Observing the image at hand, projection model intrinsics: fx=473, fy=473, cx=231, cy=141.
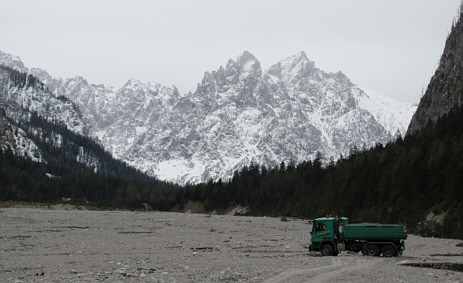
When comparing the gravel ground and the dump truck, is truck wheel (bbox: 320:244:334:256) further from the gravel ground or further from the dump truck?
the gravel ground

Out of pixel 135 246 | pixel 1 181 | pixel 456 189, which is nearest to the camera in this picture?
pixel 135 246

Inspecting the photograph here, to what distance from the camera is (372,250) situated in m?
32.6

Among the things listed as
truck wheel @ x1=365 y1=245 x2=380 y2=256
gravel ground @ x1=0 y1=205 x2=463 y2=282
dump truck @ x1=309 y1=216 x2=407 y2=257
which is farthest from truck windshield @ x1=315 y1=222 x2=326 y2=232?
truck wheel @ x1=365 y1=245 x2=380 y2=256

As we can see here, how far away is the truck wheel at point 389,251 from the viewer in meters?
31.8

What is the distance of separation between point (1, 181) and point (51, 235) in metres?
153

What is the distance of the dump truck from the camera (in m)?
32.0

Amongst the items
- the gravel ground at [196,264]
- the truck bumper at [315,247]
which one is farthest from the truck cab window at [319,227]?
the gravel ground at [196,264]

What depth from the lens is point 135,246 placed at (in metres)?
37.4

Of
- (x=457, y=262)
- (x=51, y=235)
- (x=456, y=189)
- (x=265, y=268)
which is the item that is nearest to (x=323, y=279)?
(x=265, y=268)

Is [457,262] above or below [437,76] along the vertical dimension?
below

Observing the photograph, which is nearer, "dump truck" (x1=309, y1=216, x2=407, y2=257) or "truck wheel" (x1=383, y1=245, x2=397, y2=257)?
"truck wheel" (x1=383, y1=245, x2=397, y2=257)

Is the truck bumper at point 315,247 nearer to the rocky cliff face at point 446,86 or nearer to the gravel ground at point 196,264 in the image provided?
the gravel ground at point 196,264

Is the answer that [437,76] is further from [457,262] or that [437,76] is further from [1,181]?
[1,181]

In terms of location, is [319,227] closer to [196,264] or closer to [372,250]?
[372,250]
